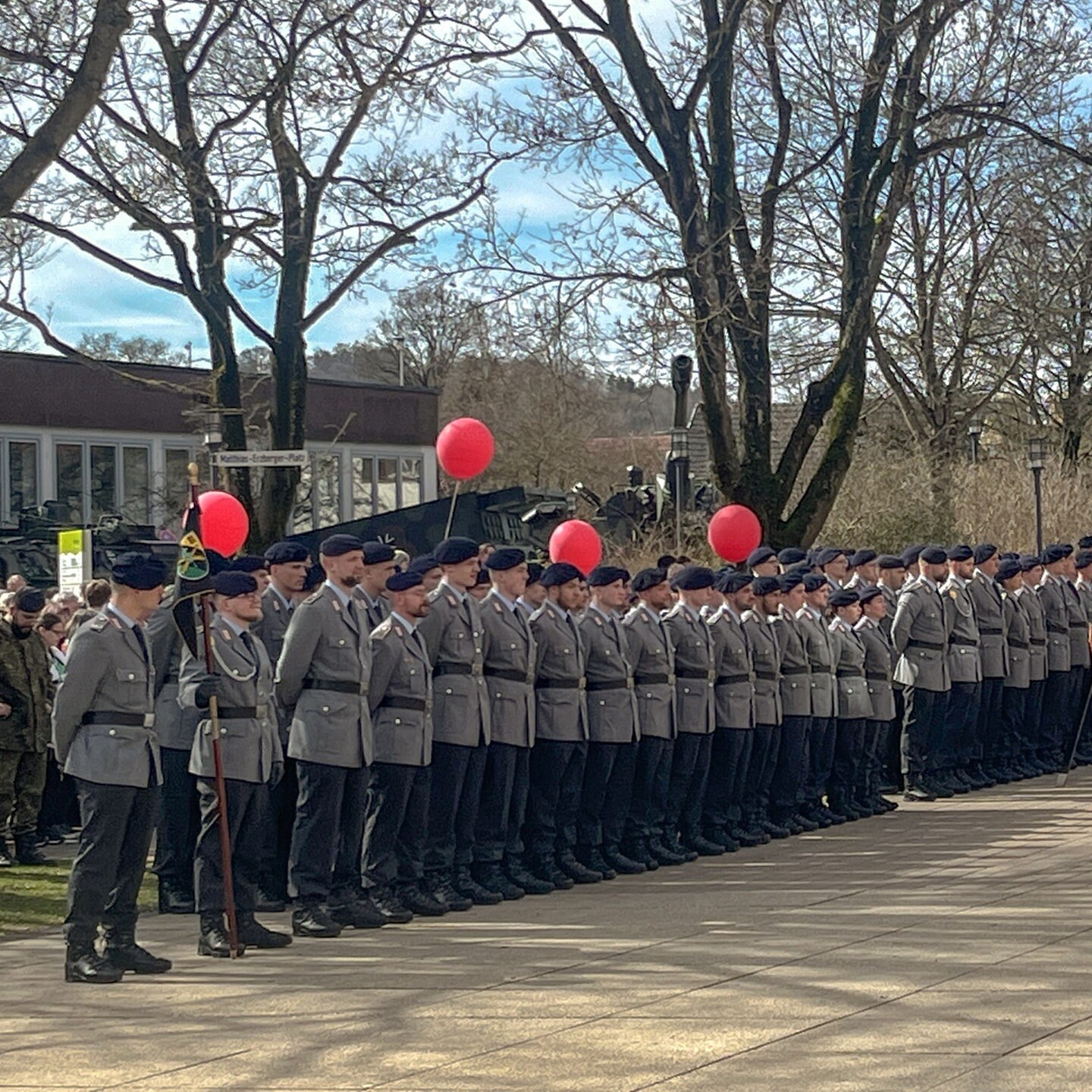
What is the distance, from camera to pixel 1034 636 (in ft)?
55.0

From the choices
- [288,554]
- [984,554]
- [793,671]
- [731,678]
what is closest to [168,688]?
[288,554]

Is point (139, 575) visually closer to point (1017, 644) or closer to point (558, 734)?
point (558, 734)

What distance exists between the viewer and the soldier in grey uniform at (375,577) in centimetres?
1041

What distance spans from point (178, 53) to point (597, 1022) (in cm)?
1291

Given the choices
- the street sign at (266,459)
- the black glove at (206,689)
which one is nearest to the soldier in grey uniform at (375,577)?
the black glove at (206,689)

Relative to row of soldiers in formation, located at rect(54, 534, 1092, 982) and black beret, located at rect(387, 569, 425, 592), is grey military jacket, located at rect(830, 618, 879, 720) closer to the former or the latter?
row of soldiers in formation, located at rect(54, 534, 1092, 982)

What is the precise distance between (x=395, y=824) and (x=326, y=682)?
0.93 m

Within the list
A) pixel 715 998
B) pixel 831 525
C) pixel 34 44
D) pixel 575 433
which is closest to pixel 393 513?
pixel 831 525

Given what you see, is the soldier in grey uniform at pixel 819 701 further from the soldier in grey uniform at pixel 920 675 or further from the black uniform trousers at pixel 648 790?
the black uniform trousers at pixel 648 790

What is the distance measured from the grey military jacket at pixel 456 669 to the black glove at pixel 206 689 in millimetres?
1777

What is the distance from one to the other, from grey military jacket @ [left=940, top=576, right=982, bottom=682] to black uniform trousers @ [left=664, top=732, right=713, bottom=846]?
383cm

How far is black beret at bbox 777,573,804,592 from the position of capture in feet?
44.1

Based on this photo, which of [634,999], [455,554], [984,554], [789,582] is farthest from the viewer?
[984,554]

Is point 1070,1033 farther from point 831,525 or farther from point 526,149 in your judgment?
point 831,525
